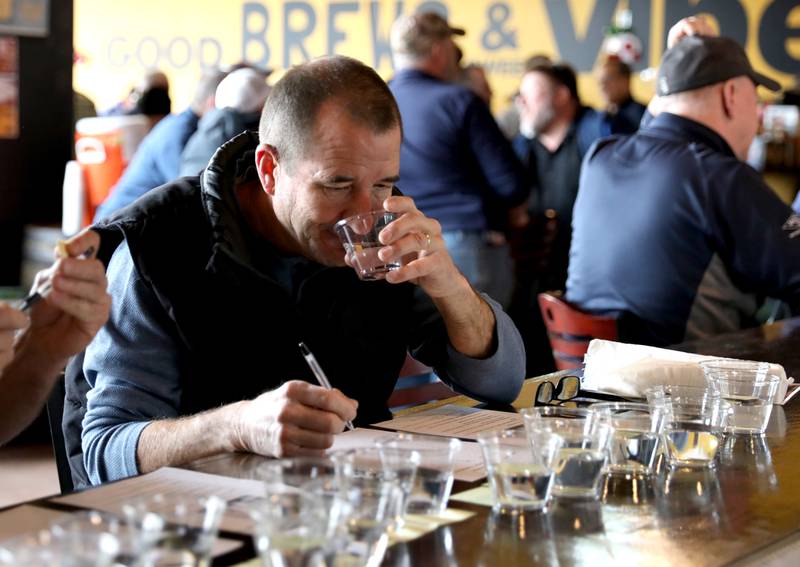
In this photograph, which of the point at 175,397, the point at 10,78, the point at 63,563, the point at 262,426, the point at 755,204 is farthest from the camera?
the point at 10,78

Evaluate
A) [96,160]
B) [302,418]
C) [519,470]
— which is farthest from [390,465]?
[96,160]

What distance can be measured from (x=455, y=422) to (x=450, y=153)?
3.53m

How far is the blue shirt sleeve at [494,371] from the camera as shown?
2.19 m

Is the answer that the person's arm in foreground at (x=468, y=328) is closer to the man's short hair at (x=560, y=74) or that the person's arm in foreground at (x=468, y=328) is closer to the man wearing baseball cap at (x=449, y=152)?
the man wearing baseball cap at (x=449, y=152)

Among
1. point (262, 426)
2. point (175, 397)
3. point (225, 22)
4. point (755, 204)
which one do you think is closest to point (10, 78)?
point (755, 204)

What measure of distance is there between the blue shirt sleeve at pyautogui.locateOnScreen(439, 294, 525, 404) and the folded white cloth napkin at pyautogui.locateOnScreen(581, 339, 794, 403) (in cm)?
14

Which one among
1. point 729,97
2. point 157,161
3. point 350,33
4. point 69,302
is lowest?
point 157,161

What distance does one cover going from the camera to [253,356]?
2.12m

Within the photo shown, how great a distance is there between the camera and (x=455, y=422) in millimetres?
1938

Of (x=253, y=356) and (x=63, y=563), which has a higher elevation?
(x=63, y=563)

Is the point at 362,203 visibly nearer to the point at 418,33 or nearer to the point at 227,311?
the point at 227,311

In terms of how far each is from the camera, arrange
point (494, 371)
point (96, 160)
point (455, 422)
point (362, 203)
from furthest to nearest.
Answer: point (96, 160) < point (494, 371) < point (362, 203) < point (455, 422)

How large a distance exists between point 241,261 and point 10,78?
4661mm

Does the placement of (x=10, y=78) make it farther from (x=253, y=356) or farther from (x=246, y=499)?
(x=246, y=499)
